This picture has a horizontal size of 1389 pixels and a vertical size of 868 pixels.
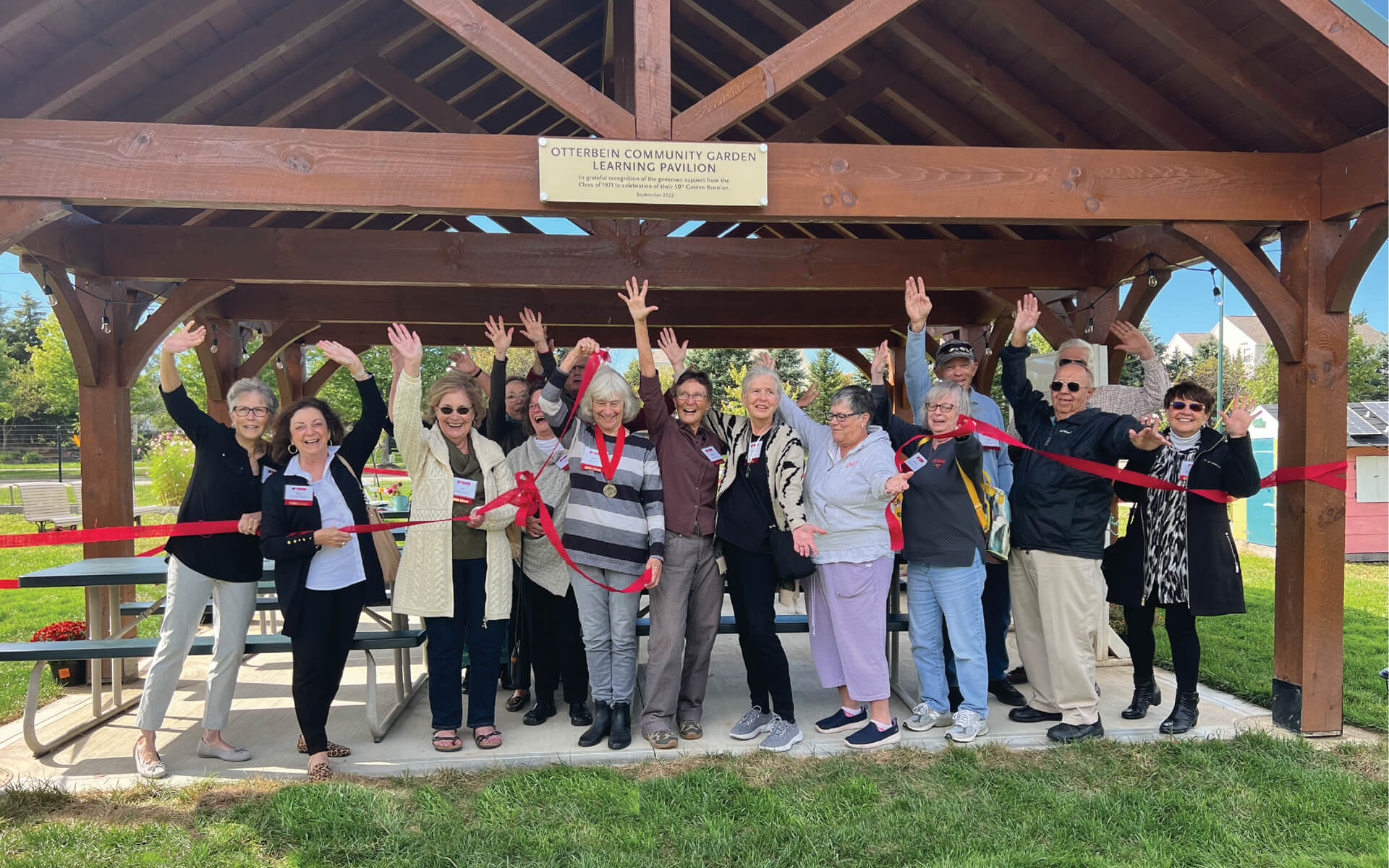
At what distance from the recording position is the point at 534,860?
300cm

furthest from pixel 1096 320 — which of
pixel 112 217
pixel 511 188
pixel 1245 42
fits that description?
pixel 112 217

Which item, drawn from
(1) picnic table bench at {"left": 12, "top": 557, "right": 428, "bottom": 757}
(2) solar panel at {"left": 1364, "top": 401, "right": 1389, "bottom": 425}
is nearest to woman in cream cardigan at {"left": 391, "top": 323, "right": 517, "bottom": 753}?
(1) picnic table bench at {"left": 12, "top": 557, "right": 428, "bottom": 757}

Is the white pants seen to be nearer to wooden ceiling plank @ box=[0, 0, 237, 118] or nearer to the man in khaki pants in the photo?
wooden ceiling plank @ box=[0, 0, 237, 118]

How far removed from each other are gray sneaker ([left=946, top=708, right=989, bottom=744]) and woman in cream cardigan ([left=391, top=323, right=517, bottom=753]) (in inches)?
87.0

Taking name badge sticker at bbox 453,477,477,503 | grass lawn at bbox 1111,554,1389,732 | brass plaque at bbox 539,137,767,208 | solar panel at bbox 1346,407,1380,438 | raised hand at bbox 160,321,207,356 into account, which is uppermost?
brass plaque at bbox 539,137,767,208

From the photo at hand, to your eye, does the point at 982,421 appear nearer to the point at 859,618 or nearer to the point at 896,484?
the point at 896,484

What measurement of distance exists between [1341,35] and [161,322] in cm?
691

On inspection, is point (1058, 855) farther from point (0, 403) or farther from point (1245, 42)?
point (0, 403)

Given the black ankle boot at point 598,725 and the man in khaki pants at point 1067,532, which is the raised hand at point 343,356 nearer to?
the black ankle boot at point 598,725

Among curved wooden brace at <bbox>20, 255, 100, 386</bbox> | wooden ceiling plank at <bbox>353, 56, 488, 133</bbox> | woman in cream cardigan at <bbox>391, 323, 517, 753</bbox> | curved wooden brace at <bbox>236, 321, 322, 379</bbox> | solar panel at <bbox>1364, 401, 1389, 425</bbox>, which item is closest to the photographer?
woman in cream cardigan at <bbox>391, 323, 517, 753</bbox>

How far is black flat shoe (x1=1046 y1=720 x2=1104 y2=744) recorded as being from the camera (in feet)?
13.6

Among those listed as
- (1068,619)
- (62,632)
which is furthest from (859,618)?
(62,632)

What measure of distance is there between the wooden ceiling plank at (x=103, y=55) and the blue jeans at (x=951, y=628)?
4.39 meters

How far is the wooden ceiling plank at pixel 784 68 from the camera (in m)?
3.69
